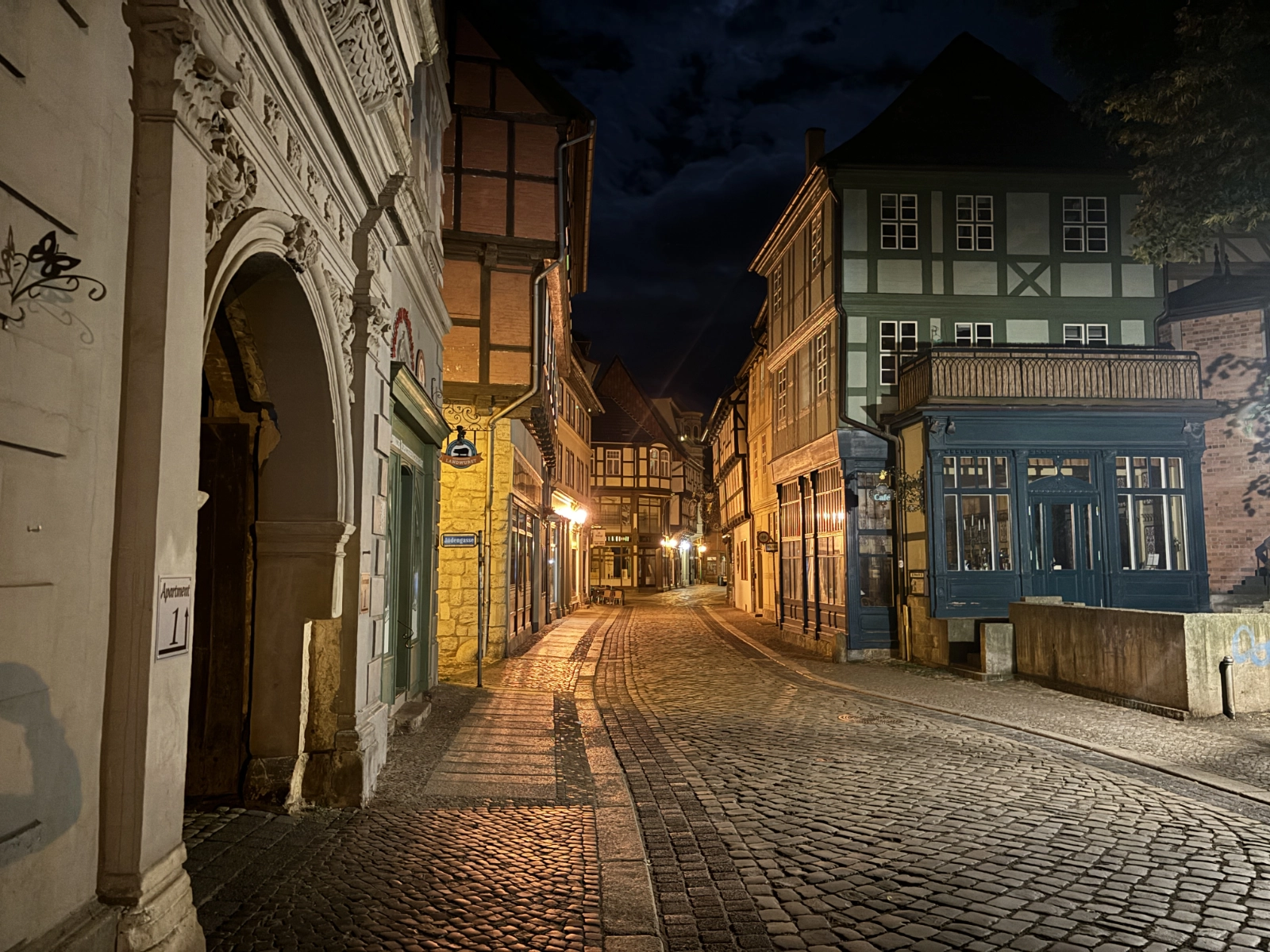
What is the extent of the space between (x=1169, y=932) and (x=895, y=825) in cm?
190

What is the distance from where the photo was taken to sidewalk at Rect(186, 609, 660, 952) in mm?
4199

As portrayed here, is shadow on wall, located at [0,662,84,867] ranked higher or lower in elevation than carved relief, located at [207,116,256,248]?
lower

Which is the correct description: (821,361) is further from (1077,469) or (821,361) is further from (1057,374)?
(1077,469)

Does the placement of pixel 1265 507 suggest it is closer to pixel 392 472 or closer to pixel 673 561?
pixel 392 472

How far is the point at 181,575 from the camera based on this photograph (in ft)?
12.9

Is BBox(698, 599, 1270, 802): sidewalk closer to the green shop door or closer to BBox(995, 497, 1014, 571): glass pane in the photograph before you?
BBox(995, 497, 1014, 571): glass pane

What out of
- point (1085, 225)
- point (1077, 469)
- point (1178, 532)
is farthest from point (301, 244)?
point (1085, 225)

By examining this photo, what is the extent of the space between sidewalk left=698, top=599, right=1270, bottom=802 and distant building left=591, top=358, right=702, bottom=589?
117 ft

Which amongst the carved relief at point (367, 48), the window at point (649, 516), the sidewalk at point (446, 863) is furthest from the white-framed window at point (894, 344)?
the window at point (649, 516)

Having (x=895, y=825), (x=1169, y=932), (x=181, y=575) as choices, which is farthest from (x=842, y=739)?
(x=181, y=575)

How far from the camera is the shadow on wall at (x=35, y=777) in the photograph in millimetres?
2891

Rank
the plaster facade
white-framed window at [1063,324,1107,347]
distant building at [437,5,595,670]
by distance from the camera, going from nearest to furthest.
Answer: the plaster facade → distant building at [437,5,595,670] → white-framed window at [1063,324,1107,347]

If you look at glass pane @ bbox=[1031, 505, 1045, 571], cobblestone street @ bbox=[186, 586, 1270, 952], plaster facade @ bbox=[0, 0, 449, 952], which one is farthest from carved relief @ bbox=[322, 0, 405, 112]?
glass pane @ bbox=[1031, 505, 1045, 571]

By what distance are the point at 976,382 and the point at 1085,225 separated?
16.8 ft
